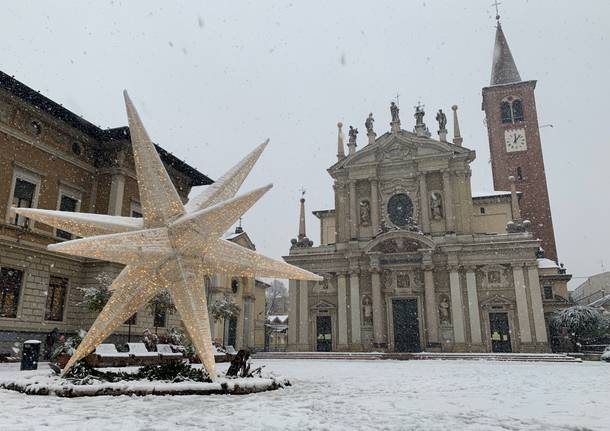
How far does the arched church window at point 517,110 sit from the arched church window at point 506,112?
0.51m

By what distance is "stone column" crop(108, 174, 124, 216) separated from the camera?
889 inches


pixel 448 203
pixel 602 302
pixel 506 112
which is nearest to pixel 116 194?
pixel 448 203

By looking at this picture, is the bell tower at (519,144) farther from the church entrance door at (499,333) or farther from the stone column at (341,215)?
the stone column at (341,215)

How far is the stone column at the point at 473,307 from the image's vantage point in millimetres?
31359

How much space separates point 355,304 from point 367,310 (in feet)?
3.24

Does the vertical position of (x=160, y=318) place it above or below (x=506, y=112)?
below

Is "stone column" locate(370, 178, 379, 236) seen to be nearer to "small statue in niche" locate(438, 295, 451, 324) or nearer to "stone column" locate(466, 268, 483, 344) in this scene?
"small statue in niche" locate(438, 295, 451, 324)

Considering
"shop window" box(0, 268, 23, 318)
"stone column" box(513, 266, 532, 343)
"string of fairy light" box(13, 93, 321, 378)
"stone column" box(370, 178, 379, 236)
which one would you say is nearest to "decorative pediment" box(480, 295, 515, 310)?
"stone column" box(513, 266, 532, 343)

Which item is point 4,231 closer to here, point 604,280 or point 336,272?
point 336,272

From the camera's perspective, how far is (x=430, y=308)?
107 feet

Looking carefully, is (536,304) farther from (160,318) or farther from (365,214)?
(160,318)

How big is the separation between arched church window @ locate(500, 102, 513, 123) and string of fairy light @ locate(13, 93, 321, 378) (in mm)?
49350

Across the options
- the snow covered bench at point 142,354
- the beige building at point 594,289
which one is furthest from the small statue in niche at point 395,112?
the beige building at point 594,289

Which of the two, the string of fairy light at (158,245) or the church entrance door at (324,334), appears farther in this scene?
the church entrance door at (324,334)
